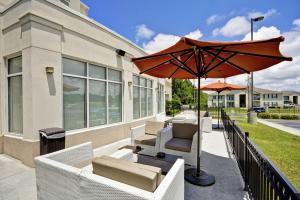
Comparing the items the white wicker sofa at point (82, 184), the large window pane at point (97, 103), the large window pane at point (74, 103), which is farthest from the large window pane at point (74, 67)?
the white wicker sofa at point (82, 184)

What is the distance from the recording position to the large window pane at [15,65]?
16.0 feet

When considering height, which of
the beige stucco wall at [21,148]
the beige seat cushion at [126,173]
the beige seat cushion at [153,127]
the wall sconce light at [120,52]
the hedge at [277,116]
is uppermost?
the wall sconce light at [120,52]

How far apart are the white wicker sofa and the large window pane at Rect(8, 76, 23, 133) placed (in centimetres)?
322

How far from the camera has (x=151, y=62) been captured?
13.0 ft

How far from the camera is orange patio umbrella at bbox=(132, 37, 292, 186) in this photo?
263 cm

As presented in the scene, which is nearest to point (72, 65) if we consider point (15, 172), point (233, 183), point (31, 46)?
point (31, 46)

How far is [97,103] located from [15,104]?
252cm

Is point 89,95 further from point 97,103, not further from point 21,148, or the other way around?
point 21,148

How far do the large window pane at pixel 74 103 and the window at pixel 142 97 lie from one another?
3.35 m

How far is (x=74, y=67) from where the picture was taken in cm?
541

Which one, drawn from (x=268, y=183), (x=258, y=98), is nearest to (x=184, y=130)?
(x=268, y=183)

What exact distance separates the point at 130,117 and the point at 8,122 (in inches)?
180

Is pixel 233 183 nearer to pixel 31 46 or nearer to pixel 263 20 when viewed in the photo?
pixel 31 46

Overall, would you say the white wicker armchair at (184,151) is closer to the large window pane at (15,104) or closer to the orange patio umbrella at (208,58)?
the orange patio umbrella at (208,58)
